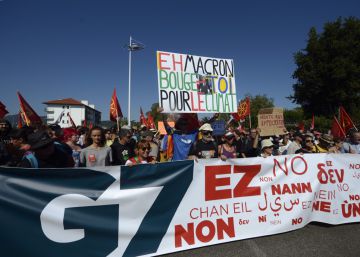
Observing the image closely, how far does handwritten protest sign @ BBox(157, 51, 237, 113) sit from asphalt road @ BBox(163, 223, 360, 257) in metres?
2.42

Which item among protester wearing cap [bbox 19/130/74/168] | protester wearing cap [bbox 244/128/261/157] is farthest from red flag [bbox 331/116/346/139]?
protester wearing cap [bbox 19/130/74/168]

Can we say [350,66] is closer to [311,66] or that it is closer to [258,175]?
[311,66]

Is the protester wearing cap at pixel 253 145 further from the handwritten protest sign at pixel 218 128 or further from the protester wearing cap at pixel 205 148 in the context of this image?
the protester wearing cap at pixel 205 148

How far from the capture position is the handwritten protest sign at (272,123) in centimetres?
748

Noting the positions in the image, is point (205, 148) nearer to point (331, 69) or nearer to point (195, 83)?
point (195, 83)

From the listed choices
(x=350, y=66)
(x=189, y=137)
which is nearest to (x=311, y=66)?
(x=350, y=66)

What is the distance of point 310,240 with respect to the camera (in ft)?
12.1

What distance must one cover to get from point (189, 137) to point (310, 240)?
286cm

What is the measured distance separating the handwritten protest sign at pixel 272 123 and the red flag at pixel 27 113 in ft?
20.6

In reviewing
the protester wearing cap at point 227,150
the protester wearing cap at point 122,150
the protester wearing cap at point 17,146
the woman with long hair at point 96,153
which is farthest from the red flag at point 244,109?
the protester wearing cap at point 17,146

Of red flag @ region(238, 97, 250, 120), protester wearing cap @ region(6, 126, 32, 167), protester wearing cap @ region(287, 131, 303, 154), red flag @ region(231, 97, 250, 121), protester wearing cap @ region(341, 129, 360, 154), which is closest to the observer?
protester wearing cap @ region(6, 126, 32, 167)

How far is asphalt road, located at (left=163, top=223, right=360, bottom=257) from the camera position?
3.31 metres

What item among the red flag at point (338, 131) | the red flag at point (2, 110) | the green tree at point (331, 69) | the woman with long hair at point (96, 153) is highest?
the green tree at point (331, 69)

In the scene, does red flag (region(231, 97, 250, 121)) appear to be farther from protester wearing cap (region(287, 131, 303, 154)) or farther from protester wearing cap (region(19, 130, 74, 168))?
protester wearing cap (region(19, 130, 74, 168))
